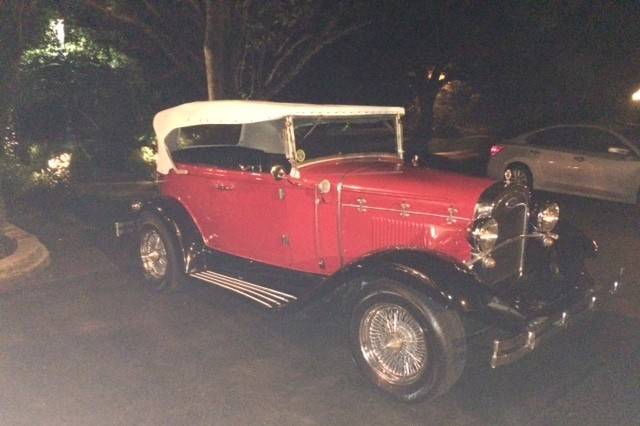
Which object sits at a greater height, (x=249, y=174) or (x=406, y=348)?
(x=249, y=174)

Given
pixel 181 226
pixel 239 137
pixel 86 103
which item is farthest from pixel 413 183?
pixel 86 103

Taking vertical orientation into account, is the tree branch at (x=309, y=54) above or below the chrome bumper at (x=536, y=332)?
above

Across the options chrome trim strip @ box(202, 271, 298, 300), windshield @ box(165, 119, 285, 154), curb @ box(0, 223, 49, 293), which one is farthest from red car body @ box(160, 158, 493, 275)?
curb @ box(0, 223, 49, 293)

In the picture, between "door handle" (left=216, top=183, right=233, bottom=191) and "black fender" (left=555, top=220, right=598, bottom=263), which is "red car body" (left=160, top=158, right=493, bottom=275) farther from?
"black fender" (left=555, top=220, right=598, bottom=263)

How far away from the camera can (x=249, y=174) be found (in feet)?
18.4

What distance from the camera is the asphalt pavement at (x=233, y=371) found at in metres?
4.09

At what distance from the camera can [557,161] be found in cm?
1059

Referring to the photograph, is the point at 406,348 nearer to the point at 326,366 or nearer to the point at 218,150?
the point at 326,366

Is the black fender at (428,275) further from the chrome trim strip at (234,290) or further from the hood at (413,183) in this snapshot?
the chrome trim strip at (234,290)

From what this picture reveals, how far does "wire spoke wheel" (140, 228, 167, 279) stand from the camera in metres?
6.50

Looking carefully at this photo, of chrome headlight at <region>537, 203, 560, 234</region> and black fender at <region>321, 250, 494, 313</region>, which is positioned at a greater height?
chrome headlight at <region>537, 203, 560, 234</region>

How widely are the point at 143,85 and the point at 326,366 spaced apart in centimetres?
1074

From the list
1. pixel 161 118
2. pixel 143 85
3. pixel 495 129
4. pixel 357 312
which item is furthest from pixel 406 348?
pixel 495 129

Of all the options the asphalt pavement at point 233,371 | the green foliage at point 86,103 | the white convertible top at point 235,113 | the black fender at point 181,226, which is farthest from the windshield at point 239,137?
the green foliage at point 86,103
